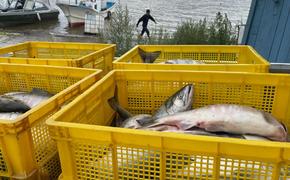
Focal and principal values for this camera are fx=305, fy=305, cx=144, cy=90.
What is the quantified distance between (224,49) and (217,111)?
2.27m

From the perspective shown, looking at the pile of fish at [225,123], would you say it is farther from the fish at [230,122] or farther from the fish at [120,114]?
the fish at [120,114]

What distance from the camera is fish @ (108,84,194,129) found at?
2.83 metres

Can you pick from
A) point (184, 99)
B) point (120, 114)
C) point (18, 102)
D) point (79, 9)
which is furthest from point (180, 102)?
point (79, 9)

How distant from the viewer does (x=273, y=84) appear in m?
2.80

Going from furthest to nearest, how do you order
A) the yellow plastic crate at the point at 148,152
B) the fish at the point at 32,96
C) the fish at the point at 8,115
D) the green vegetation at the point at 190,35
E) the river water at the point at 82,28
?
1. the river water at the point at 82,28
2. the green vegetation at the point at 190,35
3. the fish at the point at 32,96
4. the fish at the point at 8,115
5. the yellow plastic crate at the point at 148,152

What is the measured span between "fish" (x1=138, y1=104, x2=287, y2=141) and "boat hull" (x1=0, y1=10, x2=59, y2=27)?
2479cm

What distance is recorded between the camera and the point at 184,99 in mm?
2881

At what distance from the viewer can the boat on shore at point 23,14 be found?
24.1 meters

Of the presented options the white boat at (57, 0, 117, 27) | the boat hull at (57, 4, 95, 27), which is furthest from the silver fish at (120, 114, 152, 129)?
the boat hull at (57, 4, 95, 27)

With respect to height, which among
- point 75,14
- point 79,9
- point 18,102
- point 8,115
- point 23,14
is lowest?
point 23,14

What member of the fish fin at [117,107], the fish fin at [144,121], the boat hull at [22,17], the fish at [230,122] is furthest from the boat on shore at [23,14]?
the fish at [230,122]

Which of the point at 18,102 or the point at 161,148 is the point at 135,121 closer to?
the point at 161,148

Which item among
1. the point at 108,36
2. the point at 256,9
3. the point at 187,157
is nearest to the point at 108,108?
the point at 187,157

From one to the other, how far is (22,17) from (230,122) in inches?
1003
